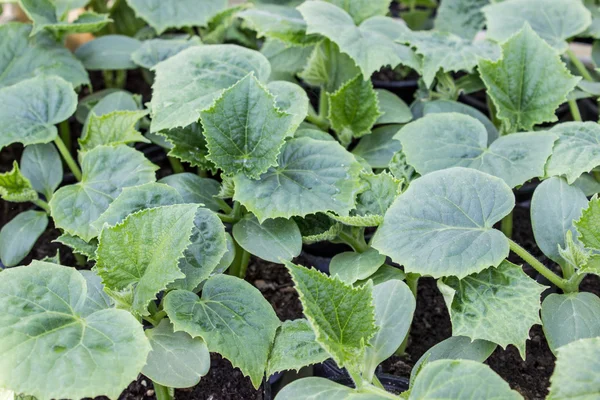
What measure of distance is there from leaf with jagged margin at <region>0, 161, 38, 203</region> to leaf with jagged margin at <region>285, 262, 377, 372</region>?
680 millimetres

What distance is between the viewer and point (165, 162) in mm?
1638

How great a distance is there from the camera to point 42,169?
1.37 metres

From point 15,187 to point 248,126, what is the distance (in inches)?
19.8

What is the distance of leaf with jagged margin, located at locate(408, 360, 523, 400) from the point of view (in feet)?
2.56

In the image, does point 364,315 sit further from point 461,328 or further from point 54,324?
point 54,324

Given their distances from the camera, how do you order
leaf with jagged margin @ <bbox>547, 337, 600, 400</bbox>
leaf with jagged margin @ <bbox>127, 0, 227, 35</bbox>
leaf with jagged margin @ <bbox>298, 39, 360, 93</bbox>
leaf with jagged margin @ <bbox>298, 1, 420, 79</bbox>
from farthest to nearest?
leaf with jagged margin @ <bbox>127, 0, 227, 35</bbox>
leaf with jagged margin @ <bbox>298, 39, 360, 93</bbox>
leaf with jagged margin @ <bbox>298, 1, 420, 79</bbox>
leaf with jagged margin @ <bbox>547, 337, 600, 400</bbox>

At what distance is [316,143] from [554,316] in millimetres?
503

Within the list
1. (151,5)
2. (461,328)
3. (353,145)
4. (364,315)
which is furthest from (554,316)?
(151,5)

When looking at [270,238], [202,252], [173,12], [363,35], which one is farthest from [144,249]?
[173,12]

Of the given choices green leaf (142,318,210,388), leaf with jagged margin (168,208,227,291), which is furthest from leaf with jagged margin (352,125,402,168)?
green leaf (142,318,210,388)

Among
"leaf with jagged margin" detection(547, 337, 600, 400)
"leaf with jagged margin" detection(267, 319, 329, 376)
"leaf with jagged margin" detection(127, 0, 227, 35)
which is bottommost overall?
"leaf with jagged margin" detection(267, 319, 329, 376)

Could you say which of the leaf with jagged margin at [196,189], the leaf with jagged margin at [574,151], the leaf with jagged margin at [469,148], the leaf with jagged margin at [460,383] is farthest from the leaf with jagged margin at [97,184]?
the leaf with jagged margin at [574,151]

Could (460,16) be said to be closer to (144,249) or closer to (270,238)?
(270,238)

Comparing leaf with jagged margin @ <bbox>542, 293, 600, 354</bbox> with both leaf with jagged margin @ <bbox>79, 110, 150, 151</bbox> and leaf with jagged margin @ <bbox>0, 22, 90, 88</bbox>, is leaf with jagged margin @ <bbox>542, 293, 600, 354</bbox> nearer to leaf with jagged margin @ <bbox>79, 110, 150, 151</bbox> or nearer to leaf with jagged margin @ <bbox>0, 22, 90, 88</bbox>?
leaf with jagged margin @ <bbox>79, 110, 150, 151</bbox>
